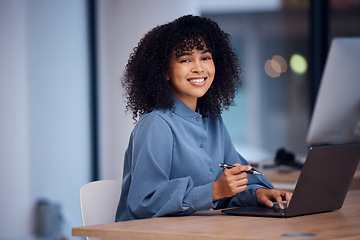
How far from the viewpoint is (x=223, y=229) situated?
1229mm

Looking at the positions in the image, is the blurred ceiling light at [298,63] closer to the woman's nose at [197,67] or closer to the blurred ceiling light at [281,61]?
the blurred ceiling light at [281,61]

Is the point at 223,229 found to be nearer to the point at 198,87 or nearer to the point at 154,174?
the point at 154,174

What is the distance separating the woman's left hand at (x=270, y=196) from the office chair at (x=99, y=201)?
0.48 m

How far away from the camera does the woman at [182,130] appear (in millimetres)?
1496

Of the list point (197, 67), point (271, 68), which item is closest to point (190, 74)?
point (197, 67)

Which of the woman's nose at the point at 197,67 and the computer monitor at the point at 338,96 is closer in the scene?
the woman's nose at the point at 197,67

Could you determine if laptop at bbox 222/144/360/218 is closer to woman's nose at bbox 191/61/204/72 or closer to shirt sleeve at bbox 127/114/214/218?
shirt sleeve at bbox 127/114/214/218

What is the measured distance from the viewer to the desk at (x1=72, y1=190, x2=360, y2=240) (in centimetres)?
117

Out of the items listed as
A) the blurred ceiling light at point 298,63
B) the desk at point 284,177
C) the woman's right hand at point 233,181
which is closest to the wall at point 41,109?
the blurred ceiling light at point 298,63

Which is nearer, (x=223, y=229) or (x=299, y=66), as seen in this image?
(x=223, y=229)

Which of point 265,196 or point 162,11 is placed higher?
point 162,11

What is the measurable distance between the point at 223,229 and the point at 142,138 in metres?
0.46

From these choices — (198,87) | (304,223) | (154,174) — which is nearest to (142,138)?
(154,174)

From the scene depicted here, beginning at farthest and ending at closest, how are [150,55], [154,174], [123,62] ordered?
[123,62]
[150,55]
[154,174]
